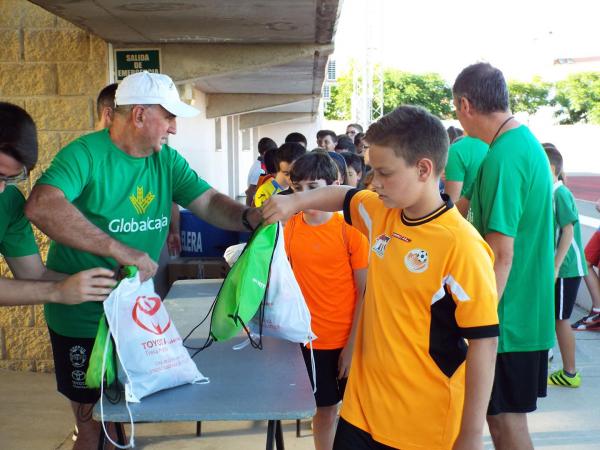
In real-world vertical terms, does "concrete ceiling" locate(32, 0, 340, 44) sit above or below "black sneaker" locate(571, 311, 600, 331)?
above

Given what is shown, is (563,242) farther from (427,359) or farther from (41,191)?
(41,191)

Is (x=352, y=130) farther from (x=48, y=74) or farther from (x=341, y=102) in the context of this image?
(x=341, y=102)

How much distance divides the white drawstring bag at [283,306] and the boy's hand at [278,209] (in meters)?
0.17

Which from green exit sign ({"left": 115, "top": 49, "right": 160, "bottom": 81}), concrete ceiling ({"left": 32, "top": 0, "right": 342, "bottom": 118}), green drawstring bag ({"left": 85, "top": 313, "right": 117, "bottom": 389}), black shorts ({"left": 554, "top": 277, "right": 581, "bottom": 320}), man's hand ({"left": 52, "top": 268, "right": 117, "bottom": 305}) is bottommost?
black shorts ({"left": 554, "top": 277, "right": 581, "bottom": 320})

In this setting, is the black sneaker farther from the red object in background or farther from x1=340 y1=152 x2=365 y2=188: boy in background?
the red object in background

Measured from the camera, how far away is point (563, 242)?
4.95 metres

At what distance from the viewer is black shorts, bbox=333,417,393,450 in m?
2.36

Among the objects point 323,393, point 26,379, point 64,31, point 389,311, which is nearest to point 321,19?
point 64,31

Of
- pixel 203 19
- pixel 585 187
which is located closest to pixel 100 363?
pixel 203 19

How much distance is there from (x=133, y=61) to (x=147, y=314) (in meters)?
3.58

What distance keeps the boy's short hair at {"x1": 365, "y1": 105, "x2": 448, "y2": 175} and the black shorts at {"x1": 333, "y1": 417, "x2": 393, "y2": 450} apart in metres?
0.93

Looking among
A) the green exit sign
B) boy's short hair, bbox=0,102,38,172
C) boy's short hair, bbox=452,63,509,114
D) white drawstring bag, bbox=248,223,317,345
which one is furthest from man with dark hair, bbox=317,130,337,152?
boy's short hair, bbox=0,102,38,172

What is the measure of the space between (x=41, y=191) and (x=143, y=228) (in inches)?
19.0

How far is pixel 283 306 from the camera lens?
2.80 meters
